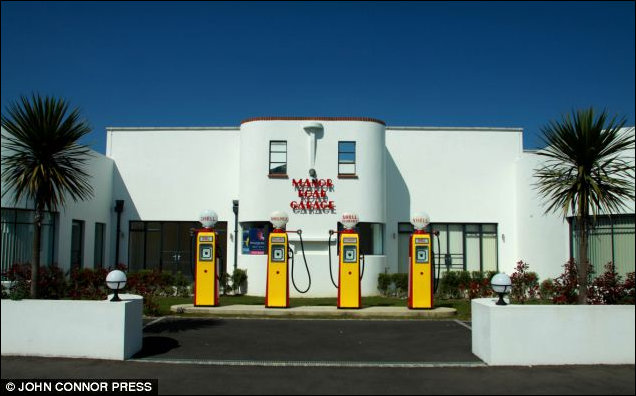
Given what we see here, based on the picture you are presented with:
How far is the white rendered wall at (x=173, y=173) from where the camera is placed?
22219mm

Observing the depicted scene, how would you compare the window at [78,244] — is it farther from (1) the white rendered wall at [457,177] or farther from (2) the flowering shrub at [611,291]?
(2) the flowering shrub at [611,291]

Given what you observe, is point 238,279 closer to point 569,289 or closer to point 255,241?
point 255,241

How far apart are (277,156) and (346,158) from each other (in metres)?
2.44

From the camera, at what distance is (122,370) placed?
8570mm

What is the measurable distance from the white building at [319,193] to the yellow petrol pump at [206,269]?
15.0ft

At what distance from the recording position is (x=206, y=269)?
15867mm

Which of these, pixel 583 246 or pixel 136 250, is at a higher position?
pixel 583 246

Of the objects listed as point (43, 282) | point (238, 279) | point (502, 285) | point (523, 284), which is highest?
point (502, 285)

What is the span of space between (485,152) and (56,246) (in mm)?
15271

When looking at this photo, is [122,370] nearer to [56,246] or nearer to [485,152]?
[56,246]

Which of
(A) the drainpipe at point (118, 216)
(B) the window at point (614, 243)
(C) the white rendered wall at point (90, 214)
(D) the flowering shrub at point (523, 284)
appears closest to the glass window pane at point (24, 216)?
(C) the white rendered wall at point (90, 214)

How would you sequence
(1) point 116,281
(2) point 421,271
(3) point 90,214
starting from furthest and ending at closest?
(3) point 90,214 < (2) point 421,271 < (1) point 116,281

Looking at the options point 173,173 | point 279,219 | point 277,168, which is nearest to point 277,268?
point 279,219

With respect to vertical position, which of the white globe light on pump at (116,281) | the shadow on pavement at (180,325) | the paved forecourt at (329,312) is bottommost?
the shadow on pavement at (180,325)
